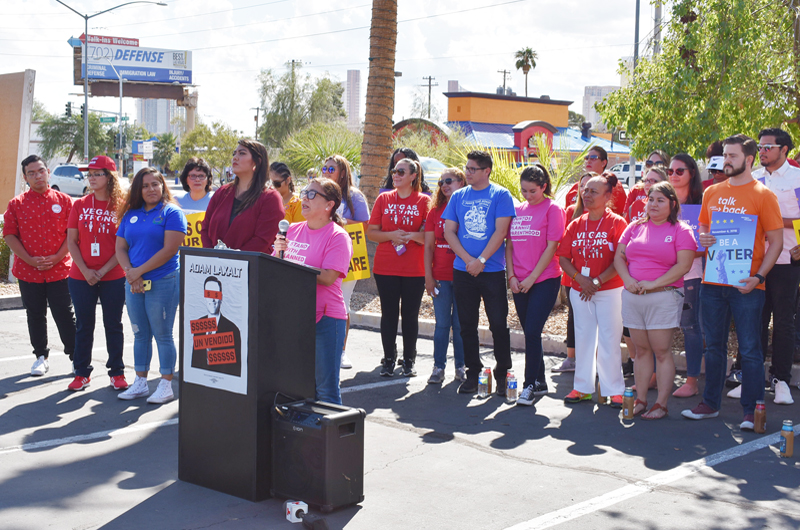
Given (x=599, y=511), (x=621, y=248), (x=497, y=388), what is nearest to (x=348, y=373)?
(x=497, y=388)

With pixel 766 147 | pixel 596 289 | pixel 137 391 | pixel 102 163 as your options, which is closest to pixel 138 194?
pixel 102 163

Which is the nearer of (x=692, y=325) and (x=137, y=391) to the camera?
(x=137, y=391)

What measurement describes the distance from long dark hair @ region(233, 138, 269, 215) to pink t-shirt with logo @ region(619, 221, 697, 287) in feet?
10.0

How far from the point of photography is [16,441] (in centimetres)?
551

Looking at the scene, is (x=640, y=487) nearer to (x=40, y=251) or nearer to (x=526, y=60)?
(x=40, y=251)

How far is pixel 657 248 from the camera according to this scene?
6102 mm

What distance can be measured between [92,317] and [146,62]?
3577 inches

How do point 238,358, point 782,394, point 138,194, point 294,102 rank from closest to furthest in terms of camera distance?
point 238,358, point 782,394, point 138,194, point 294,102

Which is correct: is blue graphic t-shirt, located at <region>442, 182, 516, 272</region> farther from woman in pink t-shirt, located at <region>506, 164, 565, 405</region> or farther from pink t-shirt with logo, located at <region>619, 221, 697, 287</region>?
pink t-shirt with logo, located at <region>619, 221, 697, 287</region>

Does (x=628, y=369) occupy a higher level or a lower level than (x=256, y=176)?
lower

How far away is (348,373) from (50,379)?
9.78ft

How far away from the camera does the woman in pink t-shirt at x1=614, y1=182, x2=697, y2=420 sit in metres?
6.06

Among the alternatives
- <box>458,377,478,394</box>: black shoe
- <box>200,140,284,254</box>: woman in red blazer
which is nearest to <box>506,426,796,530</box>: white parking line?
<box>458,377,478,394</box>: black shoe

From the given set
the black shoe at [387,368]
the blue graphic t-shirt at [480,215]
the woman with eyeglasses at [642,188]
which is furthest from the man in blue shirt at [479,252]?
the woman with eyeglasses at [642,188]
